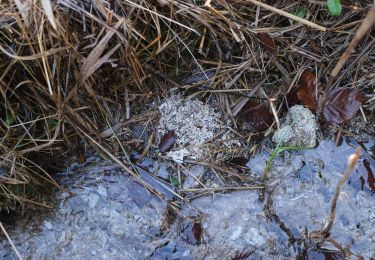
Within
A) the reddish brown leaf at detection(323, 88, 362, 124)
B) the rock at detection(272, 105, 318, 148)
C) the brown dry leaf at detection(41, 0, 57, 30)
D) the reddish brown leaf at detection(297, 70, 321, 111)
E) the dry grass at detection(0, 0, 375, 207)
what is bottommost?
the rock at detection(272, 105, 318, 148)

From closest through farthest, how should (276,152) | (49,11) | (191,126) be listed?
1. (49,11)
2. (276,152)
3. (191,126)

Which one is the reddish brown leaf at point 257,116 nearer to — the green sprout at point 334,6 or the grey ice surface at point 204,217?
the grey ice surface at point 204,217

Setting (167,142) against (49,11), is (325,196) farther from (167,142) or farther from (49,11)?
(49,11)

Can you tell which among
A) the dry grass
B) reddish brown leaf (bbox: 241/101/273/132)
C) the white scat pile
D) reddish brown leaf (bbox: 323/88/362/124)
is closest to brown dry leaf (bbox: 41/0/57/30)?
the dry grass

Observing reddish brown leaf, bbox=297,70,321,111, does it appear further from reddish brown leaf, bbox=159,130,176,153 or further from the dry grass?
reddish brown leaf, bbox=159,130,176,153

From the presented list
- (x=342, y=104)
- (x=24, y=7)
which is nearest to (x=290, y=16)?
(x=342, y=104)

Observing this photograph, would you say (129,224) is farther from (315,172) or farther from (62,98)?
(315,172)
